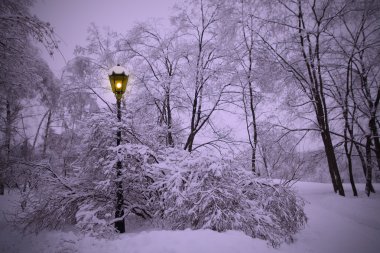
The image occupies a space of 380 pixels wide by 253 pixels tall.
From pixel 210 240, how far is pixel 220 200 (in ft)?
5.49

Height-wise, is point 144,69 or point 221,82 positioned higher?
point 144,69

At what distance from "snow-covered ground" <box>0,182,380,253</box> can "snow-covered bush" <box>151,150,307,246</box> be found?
2.39 feet

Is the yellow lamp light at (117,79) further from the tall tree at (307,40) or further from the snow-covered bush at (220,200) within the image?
the tall tree at (307,40)

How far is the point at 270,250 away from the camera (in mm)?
4258

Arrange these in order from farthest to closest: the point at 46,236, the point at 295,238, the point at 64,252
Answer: the point at 295,238 < the point at 46,236 < the point at 64,252

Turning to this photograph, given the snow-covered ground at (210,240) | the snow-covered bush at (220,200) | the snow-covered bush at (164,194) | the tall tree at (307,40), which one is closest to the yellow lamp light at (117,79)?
the snow-covered bush at (164,194)

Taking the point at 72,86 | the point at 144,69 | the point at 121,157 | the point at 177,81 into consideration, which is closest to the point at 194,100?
the point at 177,81

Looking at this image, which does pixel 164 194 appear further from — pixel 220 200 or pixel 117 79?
pixel 117 79

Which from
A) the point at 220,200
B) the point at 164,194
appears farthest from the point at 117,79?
the point at 220,200

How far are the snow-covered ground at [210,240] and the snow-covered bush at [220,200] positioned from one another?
0.73m

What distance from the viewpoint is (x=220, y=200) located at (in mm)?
5840

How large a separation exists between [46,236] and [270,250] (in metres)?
4.47

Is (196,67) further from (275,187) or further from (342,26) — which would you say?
(342,26)

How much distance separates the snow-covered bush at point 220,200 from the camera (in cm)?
577
